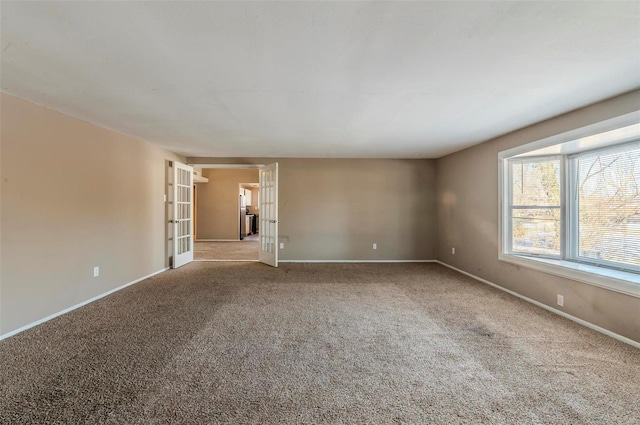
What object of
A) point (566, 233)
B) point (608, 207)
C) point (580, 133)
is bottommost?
point (566, 233)

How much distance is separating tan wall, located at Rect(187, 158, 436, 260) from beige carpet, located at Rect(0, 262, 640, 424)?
7.66 feet

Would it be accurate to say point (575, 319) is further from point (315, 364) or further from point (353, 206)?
point (353, 206)

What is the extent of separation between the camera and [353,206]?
5684 mm

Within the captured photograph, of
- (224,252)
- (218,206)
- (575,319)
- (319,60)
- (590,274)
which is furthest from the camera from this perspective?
(218,206)

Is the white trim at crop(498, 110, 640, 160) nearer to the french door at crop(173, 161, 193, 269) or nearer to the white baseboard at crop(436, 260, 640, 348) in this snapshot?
the white baseboard at crop(436, 260, 640, 348)

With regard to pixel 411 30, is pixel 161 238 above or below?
below

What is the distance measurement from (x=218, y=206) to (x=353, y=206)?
539cm

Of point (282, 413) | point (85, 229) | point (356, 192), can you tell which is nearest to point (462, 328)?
point (282, 413)

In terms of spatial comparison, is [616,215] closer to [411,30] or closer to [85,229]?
[411,30]

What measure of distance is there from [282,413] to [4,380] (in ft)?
6.40

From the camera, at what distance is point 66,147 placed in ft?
9.66

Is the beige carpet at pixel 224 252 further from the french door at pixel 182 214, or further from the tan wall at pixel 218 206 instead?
the tan wall at pixel 218 206

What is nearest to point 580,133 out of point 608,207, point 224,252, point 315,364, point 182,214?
point 608,207

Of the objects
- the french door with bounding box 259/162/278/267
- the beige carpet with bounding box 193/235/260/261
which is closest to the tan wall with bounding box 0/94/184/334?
the beige carpet with bounding box 193/235/260/261
